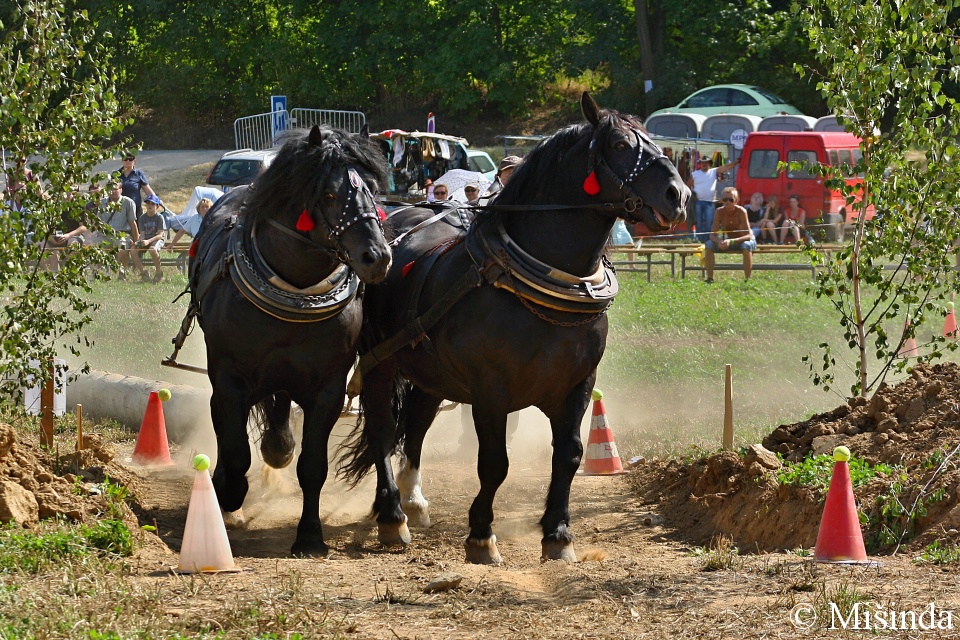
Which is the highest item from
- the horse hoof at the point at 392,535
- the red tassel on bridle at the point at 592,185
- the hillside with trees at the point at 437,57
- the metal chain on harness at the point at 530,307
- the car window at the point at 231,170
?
the hillside with trees at the point at 437,57

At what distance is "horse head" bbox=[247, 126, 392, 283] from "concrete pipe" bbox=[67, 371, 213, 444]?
311cm

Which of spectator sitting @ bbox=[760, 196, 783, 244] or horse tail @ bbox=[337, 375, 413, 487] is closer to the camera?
horse tail @ bbox=[337, 375, 413, 487]

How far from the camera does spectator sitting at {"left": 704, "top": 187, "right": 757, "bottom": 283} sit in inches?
612

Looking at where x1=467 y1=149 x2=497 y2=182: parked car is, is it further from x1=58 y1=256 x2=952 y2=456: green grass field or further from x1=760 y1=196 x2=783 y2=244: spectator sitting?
x1=58 y1=256 x2=952 y2=456: green grass field

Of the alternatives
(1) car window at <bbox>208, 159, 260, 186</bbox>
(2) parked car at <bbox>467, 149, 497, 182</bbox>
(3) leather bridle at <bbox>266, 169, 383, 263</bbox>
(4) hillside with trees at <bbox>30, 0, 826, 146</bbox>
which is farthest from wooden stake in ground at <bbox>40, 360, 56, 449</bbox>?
(4) hillside with trees at <bbox>30, 0, 826, 146</bbox>

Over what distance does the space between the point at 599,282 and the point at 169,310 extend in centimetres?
908

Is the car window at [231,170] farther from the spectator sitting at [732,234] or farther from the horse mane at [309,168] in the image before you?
the horse mane at [309,168]

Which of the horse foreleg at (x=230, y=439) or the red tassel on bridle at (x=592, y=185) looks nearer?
the red tassel on bridle at (x=592, y=185)

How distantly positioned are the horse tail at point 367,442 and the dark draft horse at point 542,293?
2.46ft

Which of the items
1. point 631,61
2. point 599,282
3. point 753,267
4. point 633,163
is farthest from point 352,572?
point 631,61

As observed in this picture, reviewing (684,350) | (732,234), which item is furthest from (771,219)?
(684,350)

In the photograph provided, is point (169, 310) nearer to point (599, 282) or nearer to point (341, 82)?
point (599, 282)

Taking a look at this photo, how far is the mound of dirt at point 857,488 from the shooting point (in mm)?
5418

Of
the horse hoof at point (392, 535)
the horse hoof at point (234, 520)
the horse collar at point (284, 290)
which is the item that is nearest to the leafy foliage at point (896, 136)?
the horse hoof at point (392, 535)
